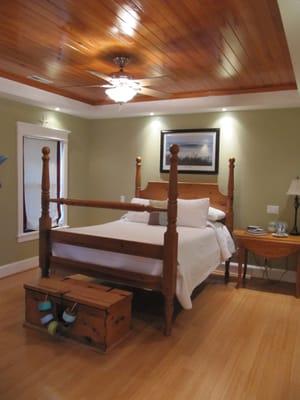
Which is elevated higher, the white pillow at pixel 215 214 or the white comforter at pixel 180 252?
the white pillow at pixel 215 214

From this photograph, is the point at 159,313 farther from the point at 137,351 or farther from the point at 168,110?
the point at 168,110

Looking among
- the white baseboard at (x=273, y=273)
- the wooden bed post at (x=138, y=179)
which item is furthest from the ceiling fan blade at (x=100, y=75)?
the white baseboard at (x=273, y=273)

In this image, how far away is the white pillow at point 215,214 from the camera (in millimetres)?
4266

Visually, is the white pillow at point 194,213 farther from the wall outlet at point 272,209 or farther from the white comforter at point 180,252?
the wall outlet at point 272,209

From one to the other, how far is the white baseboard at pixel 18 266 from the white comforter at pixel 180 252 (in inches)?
50.4

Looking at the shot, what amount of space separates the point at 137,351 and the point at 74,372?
52cm

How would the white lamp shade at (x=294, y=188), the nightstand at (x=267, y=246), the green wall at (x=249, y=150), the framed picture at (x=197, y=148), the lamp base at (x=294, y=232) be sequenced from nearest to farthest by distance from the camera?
the nightstand at (x=267, y=246) → the white lamp shade at (x=294, y=188) → the lamp base at (x=294, y=232) → the green wall at (x=249, y=150) → the framed picture at (x=197, y=148)

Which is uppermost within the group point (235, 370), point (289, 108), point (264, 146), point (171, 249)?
point (289, 108)

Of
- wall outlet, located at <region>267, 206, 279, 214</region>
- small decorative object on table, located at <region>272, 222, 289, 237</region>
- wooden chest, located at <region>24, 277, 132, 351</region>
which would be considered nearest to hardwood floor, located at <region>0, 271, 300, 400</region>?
wooden chest, located at <region>24, 277, 132, 351</region>

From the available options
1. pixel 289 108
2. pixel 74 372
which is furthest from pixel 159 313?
pixel 289 108

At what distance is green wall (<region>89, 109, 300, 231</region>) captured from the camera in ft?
14.4

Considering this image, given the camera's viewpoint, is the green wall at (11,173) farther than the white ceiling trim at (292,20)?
Yes

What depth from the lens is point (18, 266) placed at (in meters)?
4.52

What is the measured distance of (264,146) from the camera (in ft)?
14.8
